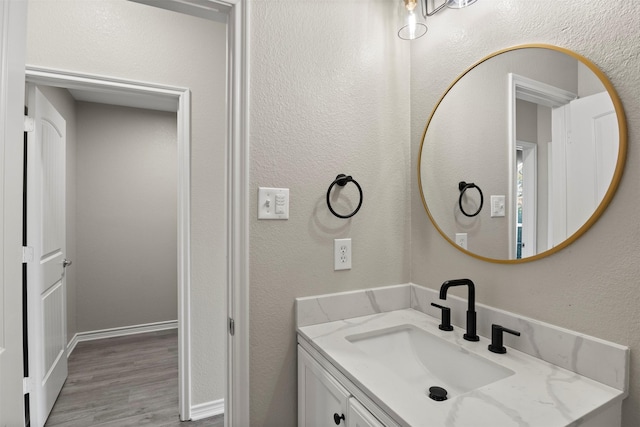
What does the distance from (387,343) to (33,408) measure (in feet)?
6.72

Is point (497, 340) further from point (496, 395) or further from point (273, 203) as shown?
point (273, 203)

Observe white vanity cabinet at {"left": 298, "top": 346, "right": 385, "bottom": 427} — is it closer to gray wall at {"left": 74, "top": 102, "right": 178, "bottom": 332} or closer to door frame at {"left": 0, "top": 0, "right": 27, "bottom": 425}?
door frame at {"left": 0, "top": 0, "right": 27, "bottom": 425}

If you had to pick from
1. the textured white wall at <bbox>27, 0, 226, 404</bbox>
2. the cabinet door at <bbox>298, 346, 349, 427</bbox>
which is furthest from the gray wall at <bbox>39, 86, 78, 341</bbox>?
the cabinet door at <bbox>298, 346, 349, 427</bbox>

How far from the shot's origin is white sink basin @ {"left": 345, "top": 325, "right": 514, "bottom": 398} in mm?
990

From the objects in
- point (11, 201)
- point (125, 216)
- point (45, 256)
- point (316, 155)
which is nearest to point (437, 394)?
point (316, 155)

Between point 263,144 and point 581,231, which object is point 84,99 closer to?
point 263,144

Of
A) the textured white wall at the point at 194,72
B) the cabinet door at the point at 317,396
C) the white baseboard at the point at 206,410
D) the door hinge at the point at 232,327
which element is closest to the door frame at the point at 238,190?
the door hinge at the point at 232,327

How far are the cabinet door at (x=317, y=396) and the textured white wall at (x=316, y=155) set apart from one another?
0.07 metres

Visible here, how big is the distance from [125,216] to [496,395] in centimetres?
366

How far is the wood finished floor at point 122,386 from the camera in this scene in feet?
6.73

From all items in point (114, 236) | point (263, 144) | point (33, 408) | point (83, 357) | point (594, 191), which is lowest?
point (83, 357)

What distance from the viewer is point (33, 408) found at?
1854 mm

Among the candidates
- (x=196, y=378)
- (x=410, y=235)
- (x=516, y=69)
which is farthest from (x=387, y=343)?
(x=196, y=378)

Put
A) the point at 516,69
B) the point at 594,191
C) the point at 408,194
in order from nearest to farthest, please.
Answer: the point at 594,191 → the point at 516,69 → the point at 408,194
